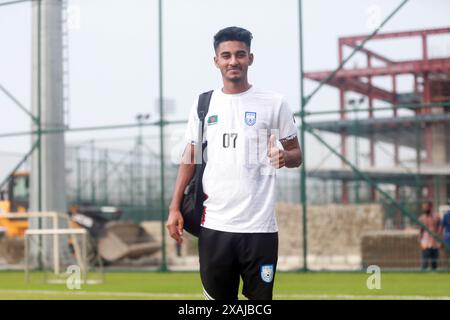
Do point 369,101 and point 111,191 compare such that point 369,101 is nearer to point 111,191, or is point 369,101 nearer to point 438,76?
point 438,76

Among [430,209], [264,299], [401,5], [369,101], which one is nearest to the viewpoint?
[264,299]

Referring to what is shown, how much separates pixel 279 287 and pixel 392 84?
27.7ft

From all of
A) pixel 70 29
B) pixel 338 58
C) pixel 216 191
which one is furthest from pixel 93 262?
pixel 216 191

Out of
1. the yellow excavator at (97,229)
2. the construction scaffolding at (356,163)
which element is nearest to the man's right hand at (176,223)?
the construction scaffolding at (356,163)

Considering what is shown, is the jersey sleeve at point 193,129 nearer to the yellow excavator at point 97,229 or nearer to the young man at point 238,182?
the young man at point 238,182

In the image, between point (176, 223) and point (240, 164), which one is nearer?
point (240, 164)

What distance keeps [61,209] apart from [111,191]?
19.7 feet

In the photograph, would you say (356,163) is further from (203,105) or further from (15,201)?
(203,105)

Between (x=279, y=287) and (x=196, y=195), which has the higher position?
(x=196, y=195)

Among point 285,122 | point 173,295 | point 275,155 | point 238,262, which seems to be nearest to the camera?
point 275,155

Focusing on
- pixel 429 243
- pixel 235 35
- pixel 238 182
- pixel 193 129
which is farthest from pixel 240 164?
pixel 429 243

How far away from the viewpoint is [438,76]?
17.7 metres

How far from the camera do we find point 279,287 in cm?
1171

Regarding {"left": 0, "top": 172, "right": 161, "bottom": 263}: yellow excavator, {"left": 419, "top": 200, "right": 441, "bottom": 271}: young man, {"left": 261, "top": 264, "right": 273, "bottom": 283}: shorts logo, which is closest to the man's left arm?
{"left": 261, "top": 264, "right": 273, "bottom": 283}: shorts logo
